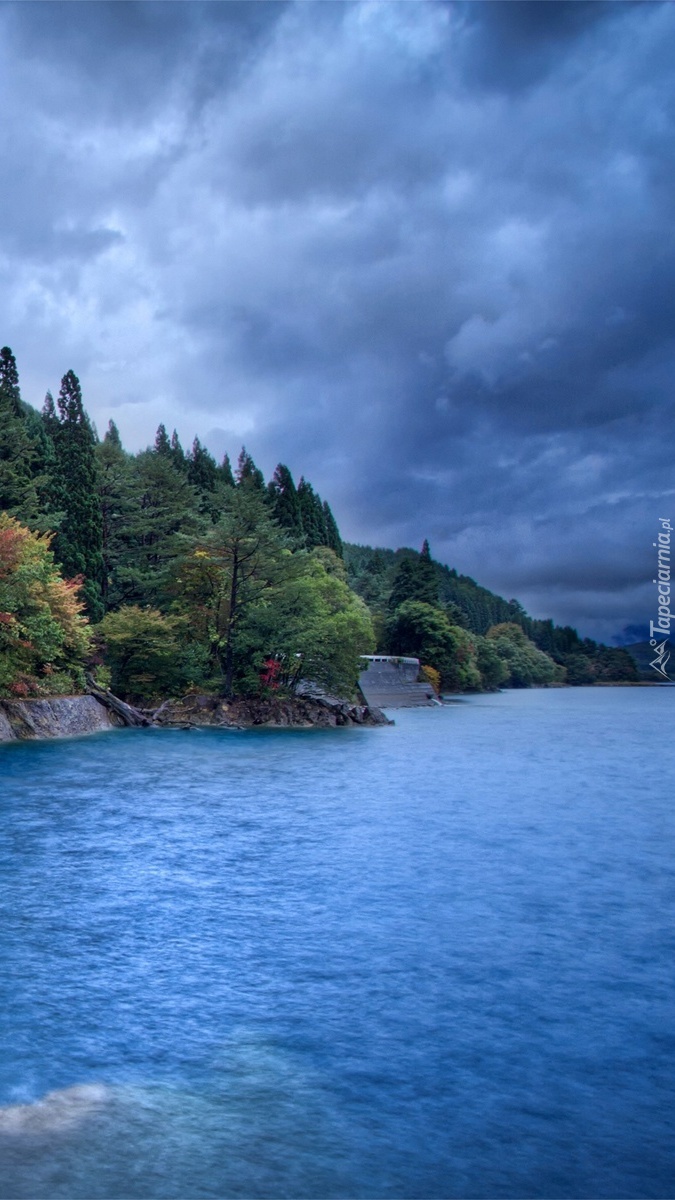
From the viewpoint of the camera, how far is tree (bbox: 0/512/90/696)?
30.0 metres

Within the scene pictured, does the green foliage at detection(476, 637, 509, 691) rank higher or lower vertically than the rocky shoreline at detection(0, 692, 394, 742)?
higher

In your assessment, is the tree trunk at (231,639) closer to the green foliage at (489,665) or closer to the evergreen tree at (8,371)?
the evergreen tree at (8,371)

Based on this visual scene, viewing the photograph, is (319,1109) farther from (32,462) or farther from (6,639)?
(32,462)

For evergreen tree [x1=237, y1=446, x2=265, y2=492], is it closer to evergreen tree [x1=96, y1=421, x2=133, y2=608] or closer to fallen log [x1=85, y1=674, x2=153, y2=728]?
evergreen tree [x1=96, y1=421, x2=133, y2=608]

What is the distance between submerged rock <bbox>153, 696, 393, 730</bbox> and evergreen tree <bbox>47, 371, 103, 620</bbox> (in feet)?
22.7

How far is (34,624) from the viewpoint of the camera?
31156 millimetres

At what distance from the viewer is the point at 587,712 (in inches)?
2709

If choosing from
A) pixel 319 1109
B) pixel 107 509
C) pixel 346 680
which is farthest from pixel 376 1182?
pixel 107 509

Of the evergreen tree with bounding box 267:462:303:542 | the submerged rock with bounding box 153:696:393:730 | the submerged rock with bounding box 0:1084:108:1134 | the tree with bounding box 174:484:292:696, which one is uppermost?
the evergreen tree with bounding box 267:462:303:542

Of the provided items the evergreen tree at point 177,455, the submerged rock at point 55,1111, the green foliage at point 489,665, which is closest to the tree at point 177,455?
the evergreen tree at point 177,455

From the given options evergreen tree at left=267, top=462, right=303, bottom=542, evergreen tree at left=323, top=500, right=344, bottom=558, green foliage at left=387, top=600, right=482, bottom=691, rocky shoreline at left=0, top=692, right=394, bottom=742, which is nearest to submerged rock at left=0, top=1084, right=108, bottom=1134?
rocky shoreline at left=0, top=692, right=394, bottom=742

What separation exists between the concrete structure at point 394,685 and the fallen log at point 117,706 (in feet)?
102

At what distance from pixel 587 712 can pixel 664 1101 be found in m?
65.0

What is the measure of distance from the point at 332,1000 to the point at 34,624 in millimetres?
25398
